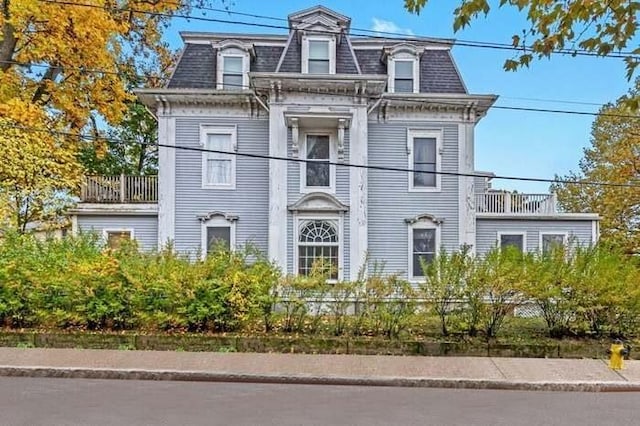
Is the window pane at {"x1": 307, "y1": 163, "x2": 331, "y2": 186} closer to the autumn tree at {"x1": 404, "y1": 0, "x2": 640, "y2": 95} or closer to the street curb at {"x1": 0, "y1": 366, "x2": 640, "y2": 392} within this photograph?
the street curb at {"x1": 0, "y1": 366, "x2": 640, "y2": 392}

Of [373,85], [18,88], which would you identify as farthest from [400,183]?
[18,88]

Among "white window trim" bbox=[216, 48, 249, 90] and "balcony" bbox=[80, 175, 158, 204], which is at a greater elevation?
"white window trim" bbox=[216, 48, 249, 90]

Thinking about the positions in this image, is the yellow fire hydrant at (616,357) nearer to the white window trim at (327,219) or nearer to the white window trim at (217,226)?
the white window trim at (327,219)

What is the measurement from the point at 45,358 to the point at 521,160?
70.8 feet

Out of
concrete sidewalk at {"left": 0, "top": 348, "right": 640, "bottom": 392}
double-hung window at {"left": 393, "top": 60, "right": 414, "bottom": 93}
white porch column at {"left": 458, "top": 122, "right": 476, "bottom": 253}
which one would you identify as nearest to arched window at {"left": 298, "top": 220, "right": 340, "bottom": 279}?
white porch column at {"left": 458, "top": 122, "right": 476, "bottom": 253}

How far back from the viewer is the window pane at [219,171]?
1578cm

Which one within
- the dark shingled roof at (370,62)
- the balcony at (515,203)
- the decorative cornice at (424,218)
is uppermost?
the dark shingled roof at (370,62)

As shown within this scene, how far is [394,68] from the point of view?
16.2 meters

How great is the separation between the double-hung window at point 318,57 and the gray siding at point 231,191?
2.34 meters

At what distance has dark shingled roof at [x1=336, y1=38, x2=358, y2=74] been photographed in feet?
51.5

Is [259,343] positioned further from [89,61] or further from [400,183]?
[89,61]

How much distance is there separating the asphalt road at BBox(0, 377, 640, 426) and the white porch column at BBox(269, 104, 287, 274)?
28.3ft

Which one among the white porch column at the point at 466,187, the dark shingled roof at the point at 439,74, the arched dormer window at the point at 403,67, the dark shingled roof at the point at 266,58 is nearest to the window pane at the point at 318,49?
the dark shingled roof at the point at 266,58

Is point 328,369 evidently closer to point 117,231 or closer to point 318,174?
point 318,174
